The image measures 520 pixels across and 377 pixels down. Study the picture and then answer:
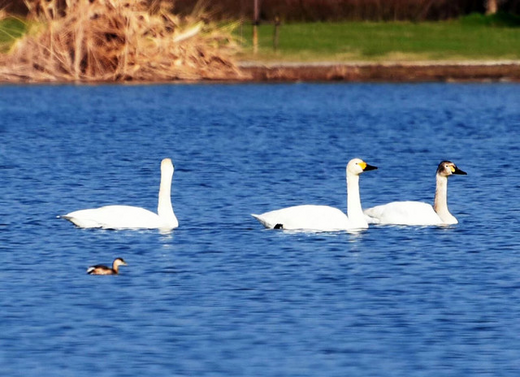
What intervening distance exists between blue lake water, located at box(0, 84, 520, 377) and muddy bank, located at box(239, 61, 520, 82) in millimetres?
18775

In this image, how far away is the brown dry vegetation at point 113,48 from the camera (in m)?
49.2

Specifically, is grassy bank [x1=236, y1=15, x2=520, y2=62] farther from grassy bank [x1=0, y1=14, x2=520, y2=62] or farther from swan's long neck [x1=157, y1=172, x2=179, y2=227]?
swan's long neck [x1=157, y1=172, x2=179, y2=227]

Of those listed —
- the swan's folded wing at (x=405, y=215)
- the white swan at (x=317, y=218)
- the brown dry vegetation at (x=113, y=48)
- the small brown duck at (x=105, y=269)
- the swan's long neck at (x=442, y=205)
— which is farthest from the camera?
the brown dry vegetation at (x=113, y=48)

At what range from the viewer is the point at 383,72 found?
177 feet

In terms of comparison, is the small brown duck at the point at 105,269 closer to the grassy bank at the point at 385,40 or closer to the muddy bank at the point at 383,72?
the muddy bank at the point at 383,72

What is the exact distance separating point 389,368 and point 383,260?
199 inches

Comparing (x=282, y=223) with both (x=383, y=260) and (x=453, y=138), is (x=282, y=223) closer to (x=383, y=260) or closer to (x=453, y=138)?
(x=383, y=260)

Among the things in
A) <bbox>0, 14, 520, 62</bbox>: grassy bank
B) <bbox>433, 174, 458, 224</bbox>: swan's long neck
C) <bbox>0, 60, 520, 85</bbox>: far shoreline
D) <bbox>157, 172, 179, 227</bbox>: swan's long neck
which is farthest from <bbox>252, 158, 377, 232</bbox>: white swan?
<bbox>0, 14, 520, 62</bbox>: grassy bank

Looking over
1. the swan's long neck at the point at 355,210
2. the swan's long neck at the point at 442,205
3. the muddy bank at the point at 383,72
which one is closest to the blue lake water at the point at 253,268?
the swan's long neck at the point at 355,210

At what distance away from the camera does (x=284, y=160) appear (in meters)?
29.7

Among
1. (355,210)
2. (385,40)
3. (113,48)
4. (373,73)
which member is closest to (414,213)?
(355,210)

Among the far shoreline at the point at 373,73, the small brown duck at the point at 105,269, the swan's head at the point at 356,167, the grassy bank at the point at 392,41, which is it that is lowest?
the far shoreline at the point at 373,73

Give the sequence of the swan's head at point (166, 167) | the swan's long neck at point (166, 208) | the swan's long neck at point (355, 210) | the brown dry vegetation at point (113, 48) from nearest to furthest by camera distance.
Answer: the swan's long neck at point (355, 210) → the swan's long neck at point (166, 208) → the swan's head at point (166, 167) → the brown dry vegetation at point (113, 48)

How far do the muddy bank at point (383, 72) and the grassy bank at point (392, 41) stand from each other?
8.31 ft
